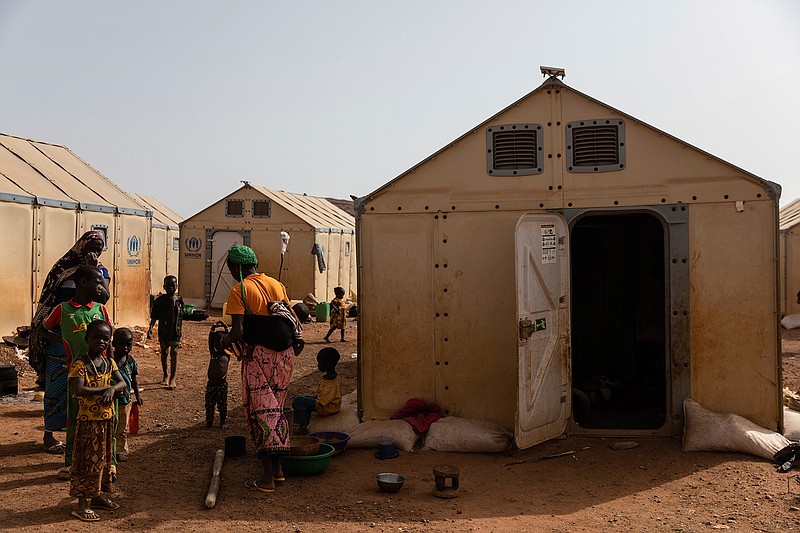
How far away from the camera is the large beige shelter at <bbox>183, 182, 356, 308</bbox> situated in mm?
20031

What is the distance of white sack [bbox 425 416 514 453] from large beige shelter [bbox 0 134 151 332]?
25.7 ft

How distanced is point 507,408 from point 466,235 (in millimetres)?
1728

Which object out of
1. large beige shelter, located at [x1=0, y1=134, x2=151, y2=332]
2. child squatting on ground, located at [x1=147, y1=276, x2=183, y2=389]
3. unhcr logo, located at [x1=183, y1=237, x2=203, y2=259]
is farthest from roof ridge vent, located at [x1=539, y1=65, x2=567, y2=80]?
unhcr logo, located at [x1=183, y1=237, x2=203, y2=259]

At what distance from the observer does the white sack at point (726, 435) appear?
20.5ft

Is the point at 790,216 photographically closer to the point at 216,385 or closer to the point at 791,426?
the point at 791,426

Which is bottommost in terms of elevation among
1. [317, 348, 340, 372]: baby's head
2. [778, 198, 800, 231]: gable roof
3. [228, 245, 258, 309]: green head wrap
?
[317, 348, 340, 372]: baby's head

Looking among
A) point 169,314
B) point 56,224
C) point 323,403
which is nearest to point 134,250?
point 56,224

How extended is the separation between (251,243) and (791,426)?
51.8 ft

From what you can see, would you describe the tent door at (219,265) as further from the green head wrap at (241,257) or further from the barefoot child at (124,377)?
the green head wrap at (241,257)

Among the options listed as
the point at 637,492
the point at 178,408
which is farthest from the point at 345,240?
the point at 637,492

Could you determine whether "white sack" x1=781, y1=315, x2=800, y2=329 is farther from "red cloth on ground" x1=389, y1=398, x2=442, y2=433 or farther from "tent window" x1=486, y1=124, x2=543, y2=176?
"red cloth on ground" x1=389, y1=398, x2=442, y2=433

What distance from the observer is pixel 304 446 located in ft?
19.7

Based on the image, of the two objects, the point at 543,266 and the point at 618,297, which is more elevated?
the point at 543,266

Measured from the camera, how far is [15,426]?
7.47 metres
